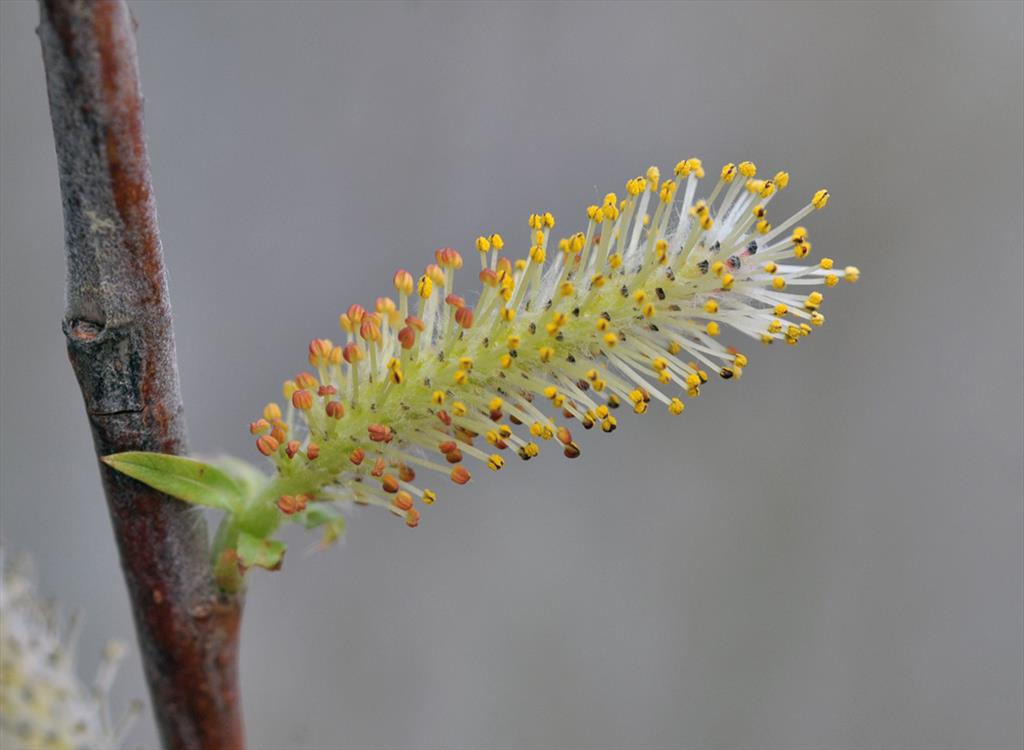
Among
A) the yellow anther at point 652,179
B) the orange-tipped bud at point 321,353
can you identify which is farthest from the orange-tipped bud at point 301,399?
the yellow anther at point 652,179

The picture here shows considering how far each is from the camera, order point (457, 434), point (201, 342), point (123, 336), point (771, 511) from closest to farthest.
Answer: point (123, 336) → point (457, 434) → point (201, 342) → point (771, 511)

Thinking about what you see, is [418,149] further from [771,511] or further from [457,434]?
[457,434]

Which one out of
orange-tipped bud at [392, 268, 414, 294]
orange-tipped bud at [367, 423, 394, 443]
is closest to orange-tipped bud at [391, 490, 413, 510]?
orange-tipped bud at [367, 423, 394, 443]

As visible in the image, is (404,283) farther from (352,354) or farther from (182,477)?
(182,477)

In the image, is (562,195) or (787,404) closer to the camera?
(562,195)

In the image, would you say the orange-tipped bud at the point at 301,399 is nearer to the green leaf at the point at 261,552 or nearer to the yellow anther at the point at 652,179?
the green leaf at the point at 261,552

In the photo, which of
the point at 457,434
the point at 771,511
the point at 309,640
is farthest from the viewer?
the point at 771,511

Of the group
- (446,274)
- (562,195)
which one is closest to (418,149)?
(562,195)
